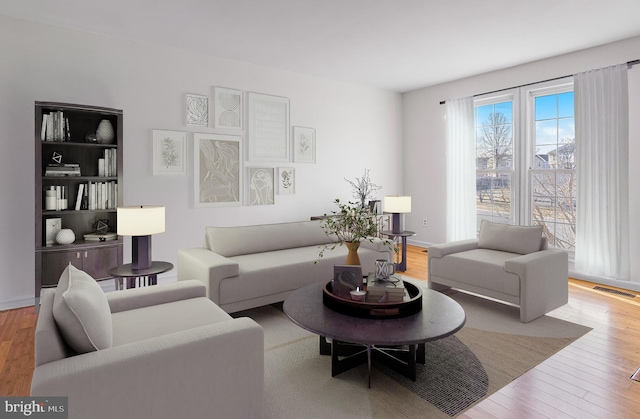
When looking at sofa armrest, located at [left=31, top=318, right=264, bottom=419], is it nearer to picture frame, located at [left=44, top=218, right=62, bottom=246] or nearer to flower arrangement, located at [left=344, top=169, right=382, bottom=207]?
picture frame, located at [left=44, top=218, right=62, bottom=246]

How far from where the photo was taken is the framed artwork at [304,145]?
530cm

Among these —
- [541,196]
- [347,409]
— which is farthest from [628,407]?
[541,196]

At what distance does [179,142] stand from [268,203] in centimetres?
139

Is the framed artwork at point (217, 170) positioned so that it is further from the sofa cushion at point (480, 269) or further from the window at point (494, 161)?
the window at point (494, 161)

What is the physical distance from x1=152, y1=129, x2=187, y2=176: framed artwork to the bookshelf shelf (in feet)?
1.80

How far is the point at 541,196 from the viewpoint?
4.95m

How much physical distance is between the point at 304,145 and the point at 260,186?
3.15 ft

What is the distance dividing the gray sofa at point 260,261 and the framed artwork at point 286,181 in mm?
1165

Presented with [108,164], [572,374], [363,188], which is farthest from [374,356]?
[363,188]

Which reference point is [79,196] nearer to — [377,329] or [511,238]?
[377,329]

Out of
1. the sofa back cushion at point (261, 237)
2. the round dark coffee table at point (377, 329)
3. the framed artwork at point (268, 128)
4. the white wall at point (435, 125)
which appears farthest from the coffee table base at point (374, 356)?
the white wall at point (435, 125)

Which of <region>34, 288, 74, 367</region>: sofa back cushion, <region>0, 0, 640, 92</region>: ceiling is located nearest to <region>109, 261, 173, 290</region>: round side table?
<region>34, 288, 74, 367</region>: sofa back cushion

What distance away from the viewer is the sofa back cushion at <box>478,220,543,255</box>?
3518mm

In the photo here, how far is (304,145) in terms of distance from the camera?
213 inches
